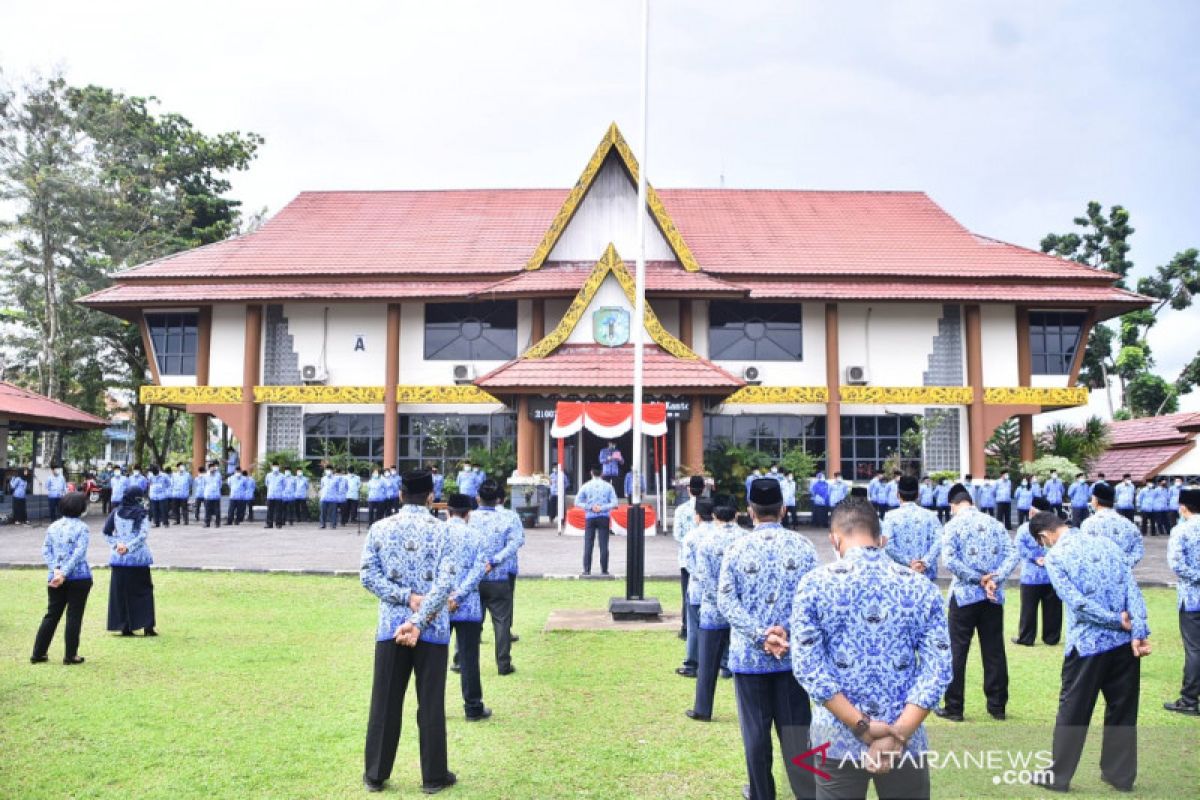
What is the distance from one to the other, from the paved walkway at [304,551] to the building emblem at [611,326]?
16.9 feet

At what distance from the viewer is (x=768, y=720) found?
5168 mm

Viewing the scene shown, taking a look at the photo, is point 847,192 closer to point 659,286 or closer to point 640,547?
point 659,286

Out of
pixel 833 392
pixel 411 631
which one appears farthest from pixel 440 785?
pixel 833 392

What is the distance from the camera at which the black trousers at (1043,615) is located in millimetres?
10102

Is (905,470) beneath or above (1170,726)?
above

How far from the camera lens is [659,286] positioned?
84.5ft

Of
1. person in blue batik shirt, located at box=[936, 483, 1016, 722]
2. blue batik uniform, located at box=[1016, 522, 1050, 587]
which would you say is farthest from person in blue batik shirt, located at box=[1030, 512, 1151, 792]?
blue batik uniform, located at box=[1016, 522, 1050, 587]

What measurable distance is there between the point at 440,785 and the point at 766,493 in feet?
8.99

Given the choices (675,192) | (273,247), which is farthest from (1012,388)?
(273,247)

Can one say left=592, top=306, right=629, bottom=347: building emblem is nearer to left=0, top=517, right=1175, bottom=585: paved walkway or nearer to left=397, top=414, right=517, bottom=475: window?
left=0, top=517, right=1175, bottom=585: paved walkway

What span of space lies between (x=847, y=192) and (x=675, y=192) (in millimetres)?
6583

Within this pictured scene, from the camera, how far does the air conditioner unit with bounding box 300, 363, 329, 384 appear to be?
27922mm

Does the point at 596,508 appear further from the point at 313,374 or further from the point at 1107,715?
the point at 313,374

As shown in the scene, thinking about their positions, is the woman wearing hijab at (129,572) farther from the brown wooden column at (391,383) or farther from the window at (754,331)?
the window at (754,331)
